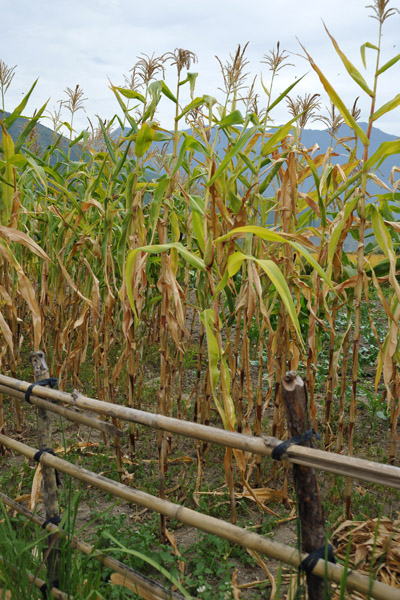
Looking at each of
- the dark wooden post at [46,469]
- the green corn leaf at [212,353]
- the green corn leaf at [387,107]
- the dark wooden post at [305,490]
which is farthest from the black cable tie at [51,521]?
the green corn leaf at [387,107]

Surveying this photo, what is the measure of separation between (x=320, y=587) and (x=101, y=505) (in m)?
1.11

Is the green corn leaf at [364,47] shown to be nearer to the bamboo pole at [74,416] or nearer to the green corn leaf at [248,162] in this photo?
the green corn leaf at [248,162]

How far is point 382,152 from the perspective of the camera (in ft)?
4.41

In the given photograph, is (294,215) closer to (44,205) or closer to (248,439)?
(248,439)

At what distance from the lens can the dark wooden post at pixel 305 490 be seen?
0.97 metres

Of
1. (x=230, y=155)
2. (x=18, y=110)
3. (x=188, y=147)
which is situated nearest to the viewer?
(x=230, y=155)

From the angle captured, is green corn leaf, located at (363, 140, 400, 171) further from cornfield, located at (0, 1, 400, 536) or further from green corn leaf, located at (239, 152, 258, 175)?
green corn leaf, located at (239, 152, 258, 175)

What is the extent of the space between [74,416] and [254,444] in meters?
0.52

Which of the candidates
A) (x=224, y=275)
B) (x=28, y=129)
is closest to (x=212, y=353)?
(x=224, y=275)

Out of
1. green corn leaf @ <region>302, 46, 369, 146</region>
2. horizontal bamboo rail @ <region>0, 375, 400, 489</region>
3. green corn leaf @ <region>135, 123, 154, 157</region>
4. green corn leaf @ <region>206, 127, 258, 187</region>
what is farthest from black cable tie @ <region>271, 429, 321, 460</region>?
green corn leaf @ <region>135, 123, 154, 157</region>

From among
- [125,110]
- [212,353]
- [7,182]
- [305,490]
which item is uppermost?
[125,110]

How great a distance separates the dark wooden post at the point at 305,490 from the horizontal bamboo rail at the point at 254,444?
0.06 metres

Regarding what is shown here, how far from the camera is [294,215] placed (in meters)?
1.60

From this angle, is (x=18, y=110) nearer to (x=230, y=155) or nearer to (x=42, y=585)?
(x=230, y=155)
